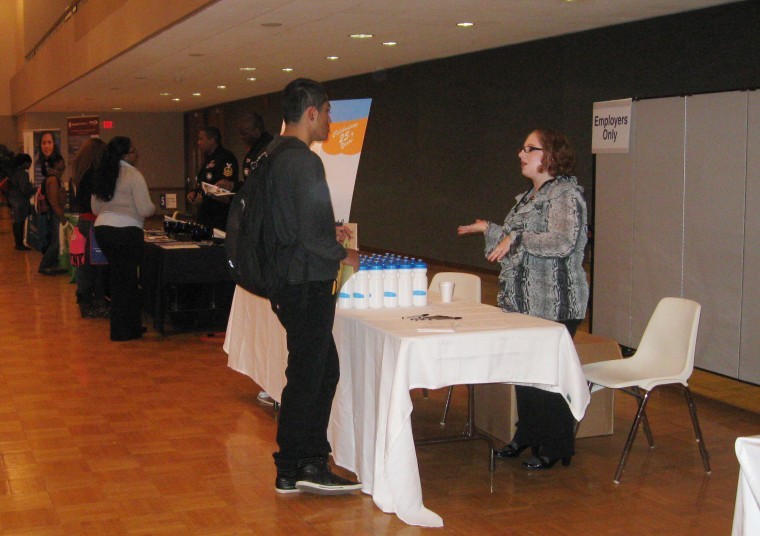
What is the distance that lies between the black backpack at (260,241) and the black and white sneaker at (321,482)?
0.75m

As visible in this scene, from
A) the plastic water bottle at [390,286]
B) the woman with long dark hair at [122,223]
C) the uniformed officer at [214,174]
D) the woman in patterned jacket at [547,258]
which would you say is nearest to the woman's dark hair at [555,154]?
the woman in patterned jacket at [547,258]

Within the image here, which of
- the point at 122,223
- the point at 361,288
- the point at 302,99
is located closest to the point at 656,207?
the point at 361,288

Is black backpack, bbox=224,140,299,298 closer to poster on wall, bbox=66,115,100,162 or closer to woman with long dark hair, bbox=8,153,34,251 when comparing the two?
poster on wall, bbox=66,115,100,162

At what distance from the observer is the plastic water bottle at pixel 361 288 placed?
388 centimetres

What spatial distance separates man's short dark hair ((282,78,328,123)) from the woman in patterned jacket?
892 mm

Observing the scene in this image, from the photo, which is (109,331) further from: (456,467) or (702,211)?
(702,211)

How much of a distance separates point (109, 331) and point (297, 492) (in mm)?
4129

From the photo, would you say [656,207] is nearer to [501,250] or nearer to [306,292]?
[501,250]

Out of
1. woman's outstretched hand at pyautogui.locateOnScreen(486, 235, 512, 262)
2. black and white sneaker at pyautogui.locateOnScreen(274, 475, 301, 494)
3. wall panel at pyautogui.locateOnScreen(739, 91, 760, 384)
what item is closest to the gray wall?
wall panel at pyautogui.locateOnScreen(739, 91, 760, 384)

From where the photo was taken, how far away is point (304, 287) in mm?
3420

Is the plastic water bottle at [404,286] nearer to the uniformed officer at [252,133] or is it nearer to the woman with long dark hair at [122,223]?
the uniformed officer at [252,133]

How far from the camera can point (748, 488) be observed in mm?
2045

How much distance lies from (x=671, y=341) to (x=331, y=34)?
5.74m

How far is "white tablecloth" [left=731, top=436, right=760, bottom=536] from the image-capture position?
6.56 ft
